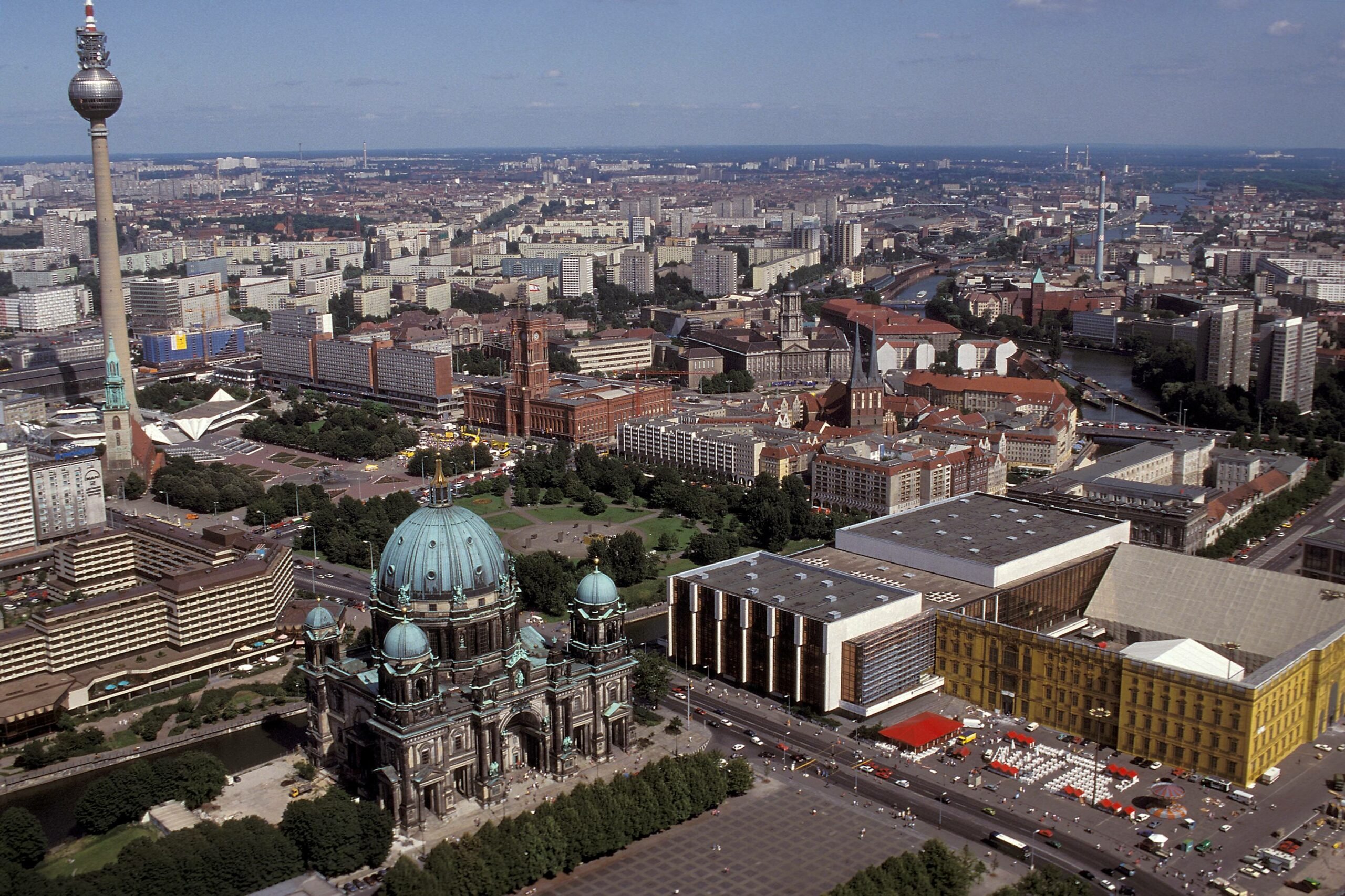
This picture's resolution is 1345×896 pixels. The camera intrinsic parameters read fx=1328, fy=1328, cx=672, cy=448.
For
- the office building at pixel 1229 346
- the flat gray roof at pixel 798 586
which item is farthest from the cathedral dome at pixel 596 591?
the office building at pixel 1229 346

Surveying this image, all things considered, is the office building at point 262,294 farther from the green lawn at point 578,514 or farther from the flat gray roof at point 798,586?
the flat gray roof at point 798,586

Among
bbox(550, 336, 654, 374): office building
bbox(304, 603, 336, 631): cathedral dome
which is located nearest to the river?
bbox(304, 603, 336, 631): cathedral dome

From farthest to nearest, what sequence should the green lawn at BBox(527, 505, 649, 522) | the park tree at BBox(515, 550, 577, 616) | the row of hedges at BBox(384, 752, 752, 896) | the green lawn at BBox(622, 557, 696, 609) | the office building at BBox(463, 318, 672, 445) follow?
the office building at BBox(463, 318, 672, 445) < the green lawn at BBox(527, 505, 649, 522) < the green lawn at BBox(622, 557, 696, 609) < the park tree at BBox(515, 550, 577, 616) < the row of hedges at BBox(384, 752, 752, 896)

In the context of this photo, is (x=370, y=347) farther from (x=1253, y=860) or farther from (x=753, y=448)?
(x=1253, y=860)

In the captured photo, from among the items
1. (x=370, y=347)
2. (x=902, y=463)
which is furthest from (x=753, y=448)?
(x=370, y=347)

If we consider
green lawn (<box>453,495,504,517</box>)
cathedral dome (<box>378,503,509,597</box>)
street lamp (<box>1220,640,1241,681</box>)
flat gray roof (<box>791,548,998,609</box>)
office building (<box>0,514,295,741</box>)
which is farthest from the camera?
green lawn (<box>453,495,504,517</box>)

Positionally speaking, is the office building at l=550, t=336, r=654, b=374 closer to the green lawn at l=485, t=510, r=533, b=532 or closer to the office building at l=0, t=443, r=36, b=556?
the green lawn at l=485, t=510, r=533, b=532

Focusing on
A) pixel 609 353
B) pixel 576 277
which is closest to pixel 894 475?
pixel 609 353
